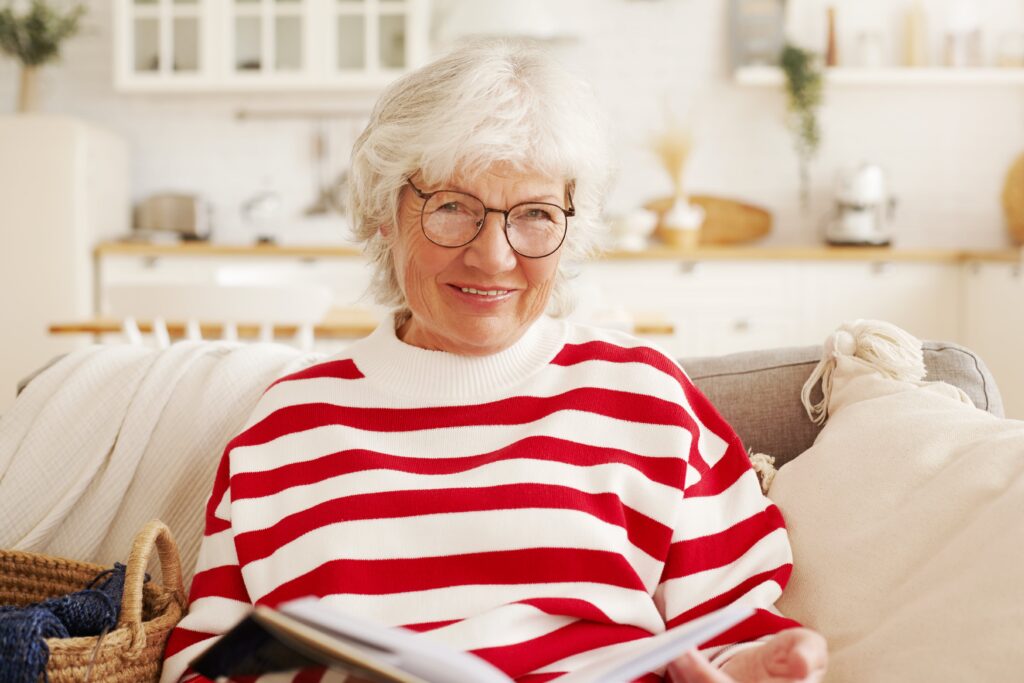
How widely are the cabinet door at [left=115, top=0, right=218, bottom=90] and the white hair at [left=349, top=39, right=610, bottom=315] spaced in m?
3.57

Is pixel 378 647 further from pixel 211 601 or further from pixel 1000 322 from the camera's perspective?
pixel 1000 322

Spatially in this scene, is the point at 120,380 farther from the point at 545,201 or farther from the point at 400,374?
the point at 545,201

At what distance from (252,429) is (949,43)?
13.9 ft

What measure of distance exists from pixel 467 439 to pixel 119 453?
56cm

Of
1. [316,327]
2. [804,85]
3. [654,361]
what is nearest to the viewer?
[654,361]

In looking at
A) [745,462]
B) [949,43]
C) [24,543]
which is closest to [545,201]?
[745,462]

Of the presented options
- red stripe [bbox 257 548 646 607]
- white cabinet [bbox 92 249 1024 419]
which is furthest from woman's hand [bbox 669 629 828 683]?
white cabinet [bbox 92 249 1024 419]

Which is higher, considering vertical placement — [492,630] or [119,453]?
[119,453]

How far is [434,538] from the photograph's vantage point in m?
1.13

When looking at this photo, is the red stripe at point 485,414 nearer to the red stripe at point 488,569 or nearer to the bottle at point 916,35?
the red stripe at point 488,569

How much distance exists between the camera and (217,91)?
4793mm

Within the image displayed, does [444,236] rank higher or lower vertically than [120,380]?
higher

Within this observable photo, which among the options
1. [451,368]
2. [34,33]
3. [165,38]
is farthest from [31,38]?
[451,368]

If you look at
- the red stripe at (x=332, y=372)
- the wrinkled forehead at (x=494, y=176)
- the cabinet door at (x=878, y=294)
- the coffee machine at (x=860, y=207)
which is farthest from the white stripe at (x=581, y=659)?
the coffee machine at (x=860, y=207)
